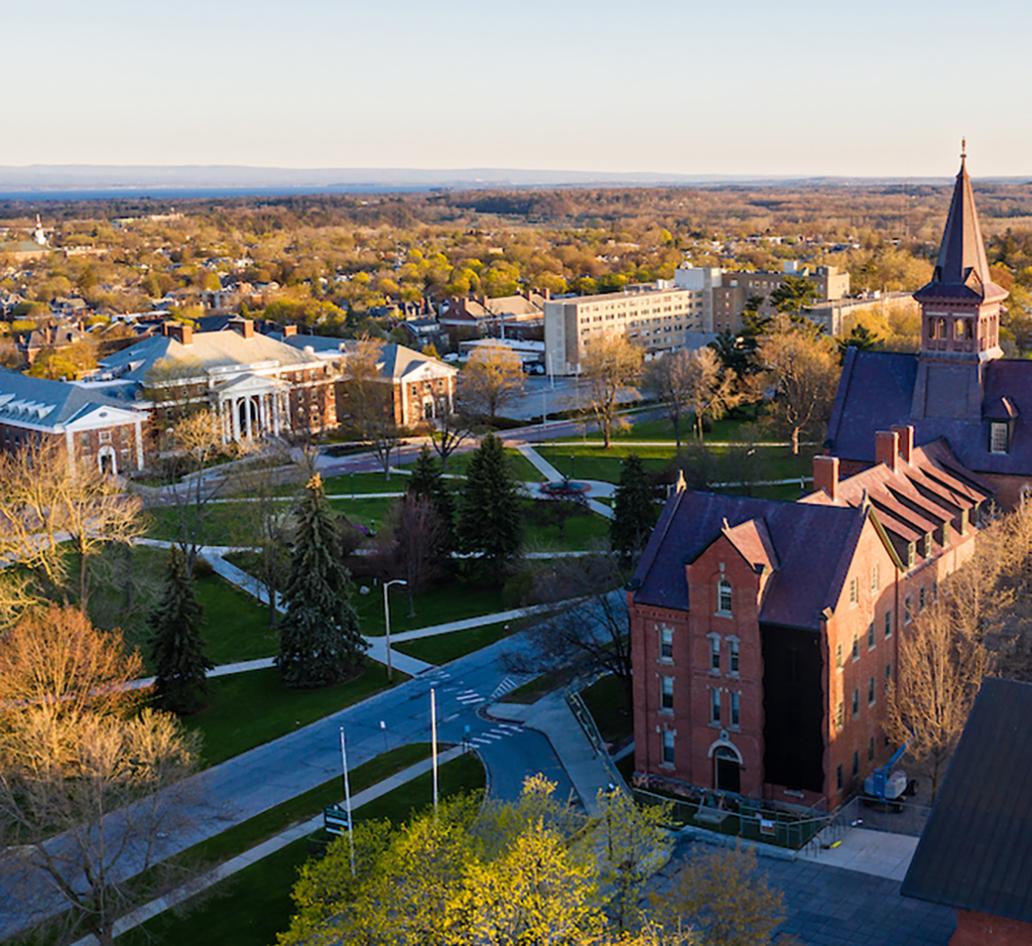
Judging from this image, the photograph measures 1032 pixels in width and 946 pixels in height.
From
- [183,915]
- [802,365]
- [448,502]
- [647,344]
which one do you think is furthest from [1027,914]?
[647,344]

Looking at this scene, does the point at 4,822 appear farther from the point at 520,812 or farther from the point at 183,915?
the point at 520,812

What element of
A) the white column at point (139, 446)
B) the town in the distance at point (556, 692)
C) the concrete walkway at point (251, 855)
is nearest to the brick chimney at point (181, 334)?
the white column at point (139, 446)

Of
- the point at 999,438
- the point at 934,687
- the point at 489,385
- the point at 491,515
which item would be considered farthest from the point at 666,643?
the point at 489,385

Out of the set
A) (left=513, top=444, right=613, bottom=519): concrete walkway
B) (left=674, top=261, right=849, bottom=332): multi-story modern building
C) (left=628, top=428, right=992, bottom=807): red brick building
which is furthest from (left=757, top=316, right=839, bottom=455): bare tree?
(left=674, top=261, right=849, bottom=332): multi-story modern building

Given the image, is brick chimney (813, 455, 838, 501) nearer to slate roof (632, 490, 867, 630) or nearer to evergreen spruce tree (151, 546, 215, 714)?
slate roof (632, 490, 867, 630)

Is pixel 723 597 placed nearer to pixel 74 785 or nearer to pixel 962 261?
pixel 74 785

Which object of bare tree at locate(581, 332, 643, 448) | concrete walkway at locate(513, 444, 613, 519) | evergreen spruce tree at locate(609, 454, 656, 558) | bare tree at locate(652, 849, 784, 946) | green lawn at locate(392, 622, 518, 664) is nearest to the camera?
bare tree at locate(652, 849, 784, 946)
